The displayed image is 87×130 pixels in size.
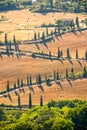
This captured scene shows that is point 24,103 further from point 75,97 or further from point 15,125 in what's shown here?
point 15,125

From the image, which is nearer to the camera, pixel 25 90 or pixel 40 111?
pixel 40 111

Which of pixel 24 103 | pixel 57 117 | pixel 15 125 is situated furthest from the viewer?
pixel 24 103

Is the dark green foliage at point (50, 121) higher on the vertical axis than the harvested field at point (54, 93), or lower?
higher

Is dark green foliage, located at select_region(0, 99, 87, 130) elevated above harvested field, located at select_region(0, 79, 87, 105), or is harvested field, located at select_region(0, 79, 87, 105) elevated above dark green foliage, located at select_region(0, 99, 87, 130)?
dark green foliage, located at select_region(0, 99, 87, 130)

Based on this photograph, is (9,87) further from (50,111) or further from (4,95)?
(50,111)

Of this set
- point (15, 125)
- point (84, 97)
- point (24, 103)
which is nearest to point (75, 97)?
point (84, 97)

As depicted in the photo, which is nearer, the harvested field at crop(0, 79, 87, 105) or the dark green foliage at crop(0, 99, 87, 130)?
the dark green foliage at crop(0, 99, 87, 130)

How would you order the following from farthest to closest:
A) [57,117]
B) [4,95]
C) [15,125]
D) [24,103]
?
[4,95] → [24,103] → [57,117] → [15,125]

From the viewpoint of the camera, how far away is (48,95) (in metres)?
186

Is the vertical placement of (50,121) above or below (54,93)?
above

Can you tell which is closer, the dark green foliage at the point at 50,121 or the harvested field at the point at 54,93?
the dark green foliage at the point at 50,121

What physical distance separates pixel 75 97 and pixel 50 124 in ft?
251

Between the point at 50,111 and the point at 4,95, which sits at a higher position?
the point at 50,111

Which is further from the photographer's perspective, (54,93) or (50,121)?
(54,93)
